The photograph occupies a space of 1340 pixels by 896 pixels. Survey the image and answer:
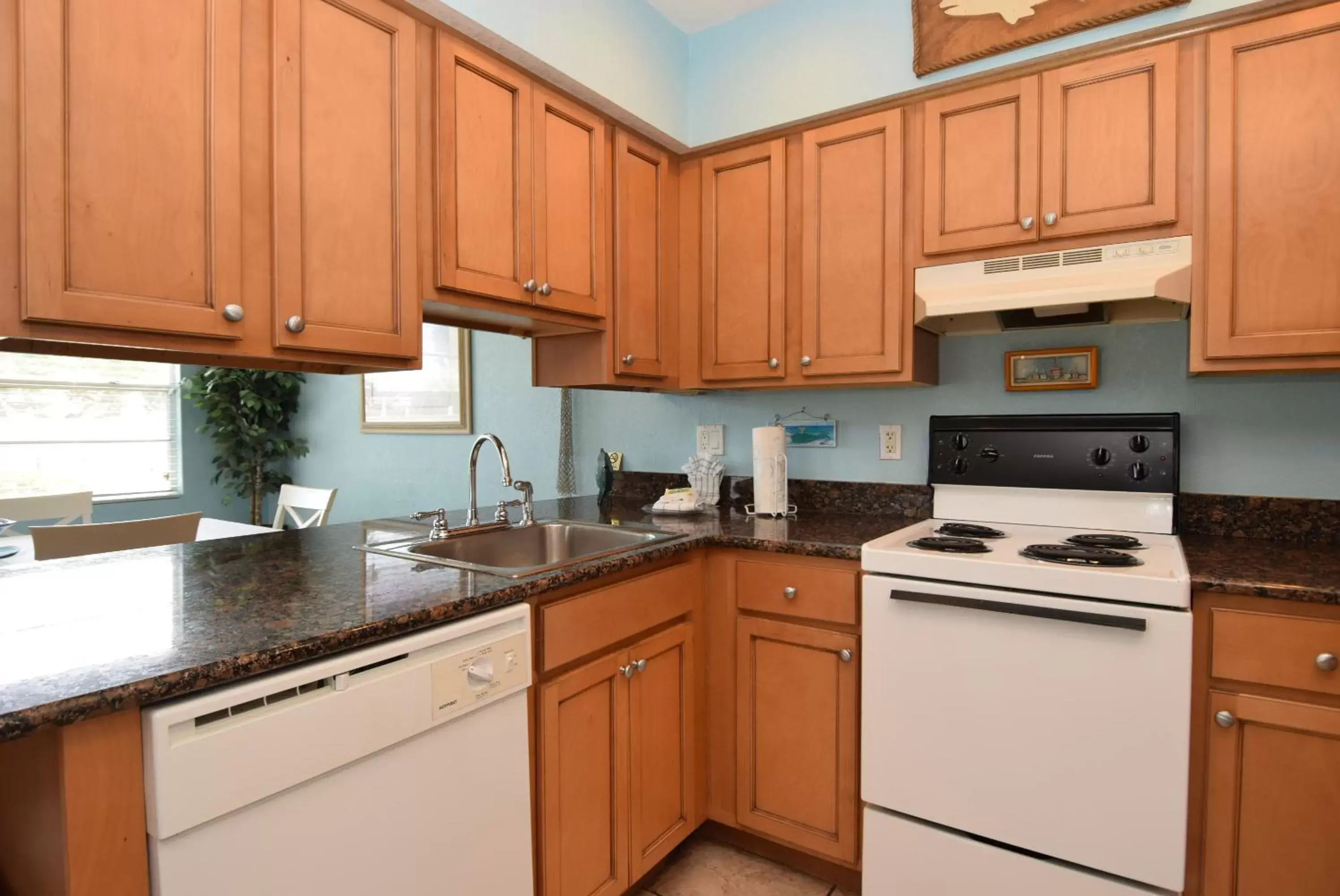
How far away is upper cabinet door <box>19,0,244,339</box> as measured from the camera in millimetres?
1096

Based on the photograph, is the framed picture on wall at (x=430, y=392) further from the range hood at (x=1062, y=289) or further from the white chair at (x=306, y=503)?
the range hood at (x=1062, y=289)

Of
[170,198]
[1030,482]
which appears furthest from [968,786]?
[170,198]

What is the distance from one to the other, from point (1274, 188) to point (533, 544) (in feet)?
6.88

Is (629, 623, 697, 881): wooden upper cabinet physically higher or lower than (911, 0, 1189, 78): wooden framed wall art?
lower

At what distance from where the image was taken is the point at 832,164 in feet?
6.96

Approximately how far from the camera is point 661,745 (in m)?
1.80

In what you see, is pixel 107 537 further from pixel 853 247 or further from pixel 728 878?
pixel 853 247

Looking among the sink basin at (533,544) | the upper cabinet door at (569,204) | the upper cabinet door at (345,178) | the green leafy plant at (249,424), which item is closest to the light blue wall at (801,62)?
the upper cabinet door at (569,204)

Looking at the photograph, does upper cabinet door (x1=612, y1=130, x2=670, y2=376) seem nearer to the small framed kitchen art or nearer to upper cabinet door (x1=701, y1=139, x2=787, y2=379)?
upper cabinet door (x1=701, y1=139, x2=787, y2=379)

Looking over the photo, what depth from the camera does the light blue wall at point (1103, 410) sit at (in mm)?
1778

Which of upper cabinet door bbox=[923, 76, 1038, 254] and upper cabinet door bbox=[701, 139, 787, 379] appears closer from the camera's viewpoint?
upper cabinet door bbox=[923, 76, 1038, 254]

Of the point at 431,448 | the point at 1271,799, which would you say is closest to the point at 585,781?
the point at 1271,799

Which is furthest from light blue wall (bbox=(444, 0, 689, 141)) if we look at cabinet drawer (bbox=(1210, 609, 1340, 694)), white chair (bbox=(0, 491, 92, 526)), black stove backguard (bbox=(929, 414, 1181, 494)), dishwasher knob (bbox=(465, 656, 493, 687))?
white chair (bbox=(0, 491, 92, 526))

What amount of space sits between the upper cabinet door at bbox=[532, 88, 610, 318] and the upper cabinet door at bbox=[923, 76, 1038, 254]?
3.17 ft
